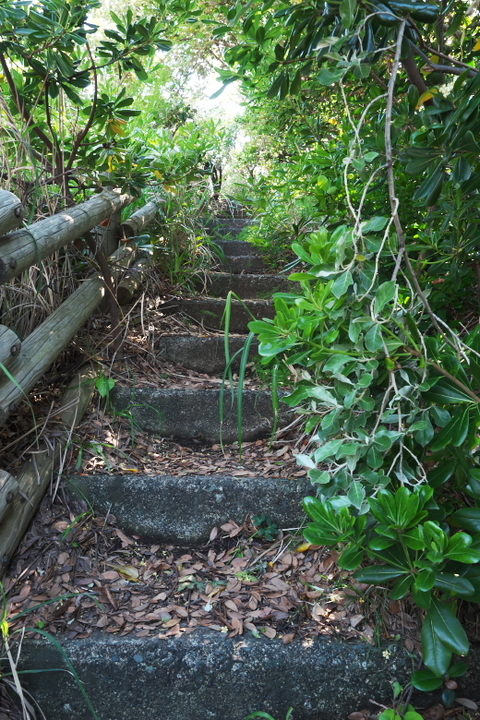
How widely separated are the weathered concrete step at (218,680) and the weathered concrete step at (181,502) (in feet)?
1.50

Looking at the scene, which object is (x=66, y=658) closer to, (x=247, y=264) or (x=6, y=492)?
(x=6, y=492)

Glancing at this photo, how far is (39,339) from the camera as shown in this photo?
1.80m

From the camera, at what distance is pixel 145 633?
136cm

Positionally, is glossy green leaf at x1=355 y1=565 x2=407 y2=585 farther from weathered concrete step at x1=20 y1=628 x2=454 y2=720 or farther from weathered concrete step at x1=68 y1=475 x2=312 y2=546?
weathered concrete step at x1=68 y1=475 x2=312 y2=546

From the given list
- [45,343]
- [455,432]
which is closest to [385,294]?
[455,432]

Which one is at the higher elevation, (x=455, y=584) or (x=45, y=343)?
(x=45, y=343)

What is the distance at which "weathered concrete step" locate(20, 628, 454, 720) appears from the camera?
1.29 m

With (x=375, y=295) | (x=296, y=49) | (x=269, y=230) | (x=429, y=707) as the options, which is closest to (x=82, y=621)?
(x=429, y=707)

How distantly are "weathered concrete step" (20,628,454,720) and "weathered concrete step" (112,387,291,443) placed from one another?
0.96 metres

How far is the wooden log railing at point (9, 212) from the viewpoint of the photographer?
1.45 meters

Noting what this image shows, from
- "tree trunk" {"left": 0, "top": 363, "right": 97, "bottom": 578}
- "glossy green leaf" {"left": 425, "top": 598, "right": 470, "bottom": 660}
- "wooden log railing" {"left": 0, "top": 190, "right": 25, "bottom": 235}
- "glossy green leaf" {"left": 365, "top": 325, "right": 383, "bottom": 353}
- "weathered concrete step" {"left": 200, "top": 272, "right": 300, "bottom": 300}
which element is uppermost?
"wooden log railing" {"left": 0, "top": 190, "right": 25, "bottom": 235}

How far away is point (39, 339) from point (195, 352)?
93 cm

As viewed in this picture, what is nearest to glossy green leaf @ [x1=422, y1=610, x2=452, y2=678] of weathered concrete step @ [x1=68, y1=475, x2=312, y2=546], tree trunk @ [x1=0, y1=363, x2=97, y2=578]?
weathered concrete step @ [x1=68, y1=475, x2=312, y2=546]

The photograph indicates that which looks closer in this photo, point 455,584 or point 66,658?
point 455,584
